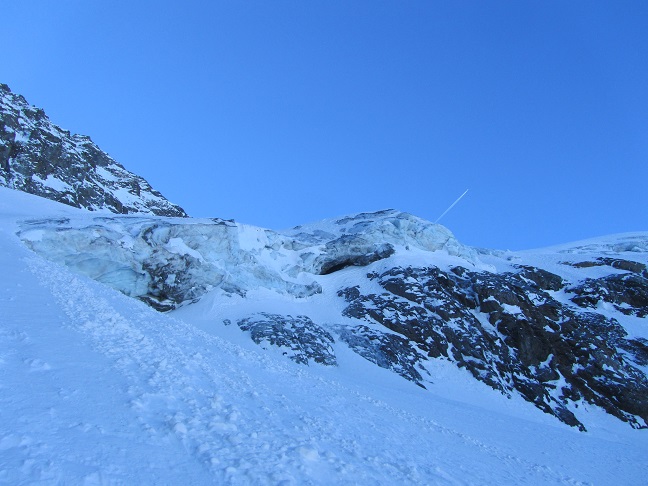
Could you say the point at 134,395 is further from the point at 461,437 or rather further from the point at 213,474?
the point at 461,437

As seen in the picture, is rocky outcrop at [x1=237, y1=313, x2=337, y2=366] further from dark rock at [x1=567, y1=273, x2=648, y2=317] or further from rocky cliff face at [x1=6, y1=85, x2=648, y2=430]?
dark rock at [x1=567, y1=273, x2=648, y2=317]

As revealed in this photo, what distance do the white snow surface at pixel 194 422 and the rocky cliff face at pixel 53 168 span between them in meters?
61.6

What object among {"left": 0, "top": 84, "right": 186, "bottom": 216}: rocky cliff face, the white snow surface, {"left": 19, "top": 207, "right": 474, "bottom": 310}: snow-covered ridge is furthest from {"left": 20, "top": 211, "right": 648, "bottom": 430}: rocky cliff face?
{"left": 0, "top": 84, "right": 186, "bottom": 216}: rocky cliff face

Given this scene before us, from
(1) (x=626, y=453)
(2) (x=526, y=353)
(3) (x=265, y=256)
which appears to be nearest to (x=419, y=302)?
(2) (x=526, y=353)

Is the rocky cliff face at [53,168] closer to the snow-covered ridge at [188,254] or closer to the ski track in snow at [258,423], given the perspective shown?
the snow-covered ridge at [188,254]

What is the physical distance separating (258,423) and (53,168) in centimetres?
8229

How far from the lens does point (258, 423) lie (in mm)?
7902

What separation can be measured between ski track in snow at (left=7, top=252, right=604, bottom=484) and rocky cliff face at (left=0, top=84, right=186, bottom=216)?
215ft

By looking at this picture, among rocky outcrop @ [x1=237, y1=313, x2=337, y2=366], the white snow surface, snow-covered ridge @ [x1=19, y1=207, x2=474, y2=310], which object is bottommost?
the white snow surface

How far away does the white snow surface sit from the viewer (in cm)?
548

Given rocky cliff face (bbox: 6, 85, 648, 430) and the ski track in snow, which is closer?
the ski track in snow

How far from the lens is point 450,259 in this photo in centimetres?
4297

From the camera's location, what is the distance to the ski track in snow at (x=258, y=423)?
6344mm

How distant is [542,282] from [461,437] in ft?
130
